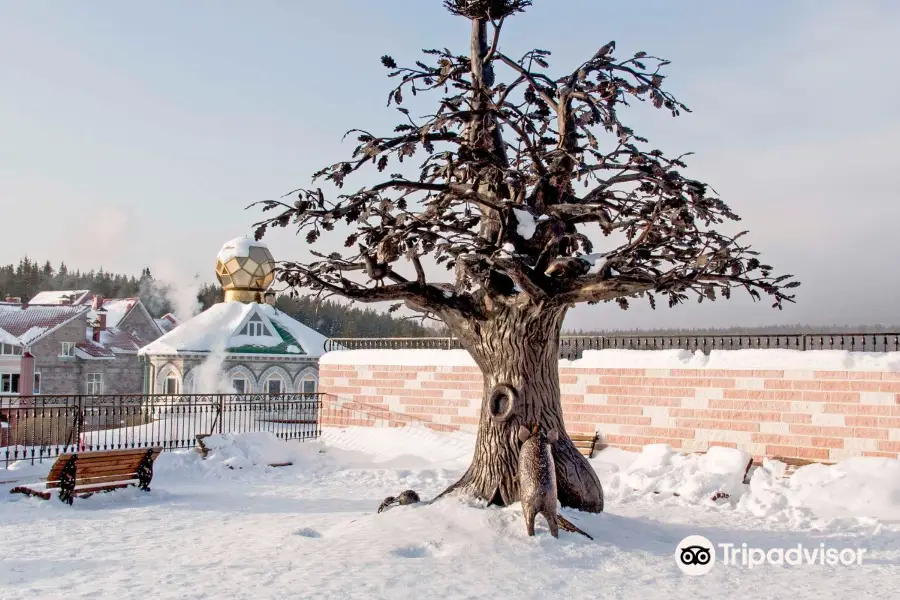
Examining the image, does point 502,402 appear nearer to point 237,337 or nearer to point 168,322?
point 237,337

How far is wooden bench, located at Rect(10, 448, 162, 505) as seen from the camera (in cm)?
1114

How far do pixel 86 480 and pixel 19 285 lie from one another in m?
77.3

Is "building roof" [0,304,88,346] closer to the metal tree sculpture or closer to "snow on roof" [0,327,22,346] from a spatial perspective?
"snow on roof" [0,327,22,346]

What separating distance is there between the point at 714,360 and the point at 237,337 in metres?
20.1

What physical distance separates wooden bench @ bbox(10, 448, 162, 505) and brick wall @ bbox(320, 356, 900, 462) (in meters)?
6.71

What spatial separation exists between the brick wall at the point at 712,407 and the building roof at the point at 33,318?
31195mm

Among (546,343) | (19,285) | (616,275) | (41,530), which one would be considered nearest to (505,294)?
(546,343)

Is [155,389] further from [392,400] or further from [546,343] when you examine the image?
[546,343]

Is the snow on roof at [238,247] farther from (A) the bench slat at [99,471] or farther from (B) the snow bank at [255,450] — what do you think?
(A) the bench slat at [99,471]

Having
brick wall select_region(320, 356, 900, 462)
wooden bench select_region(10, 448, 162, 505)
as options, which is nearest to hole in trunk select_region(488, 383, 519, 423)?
brick wall select_region(320, 356, 900, 462)

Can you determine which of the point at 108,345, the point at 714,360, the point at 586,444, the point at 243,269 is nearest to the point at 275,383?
the point at 243,269

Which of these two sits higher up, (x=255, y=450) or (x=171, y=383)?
(x=171, y=383)

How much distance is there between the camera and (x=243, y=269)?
103 ft

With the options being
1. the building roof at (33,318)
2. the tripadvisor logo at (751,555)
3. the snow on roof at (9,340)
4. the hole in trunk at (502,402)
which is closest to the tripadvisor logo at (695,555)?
the tripadvisor logo at (751,555)
